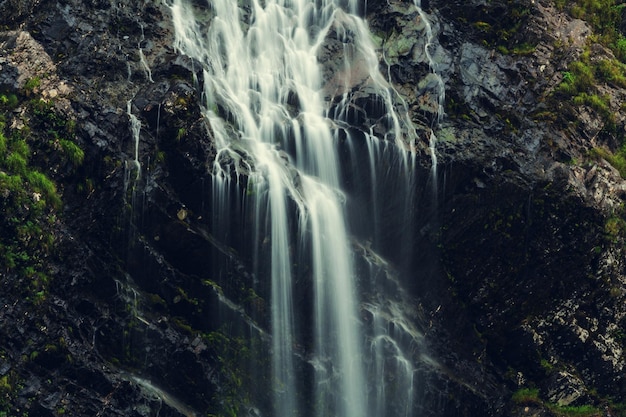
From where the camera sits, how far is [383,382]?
2448cm

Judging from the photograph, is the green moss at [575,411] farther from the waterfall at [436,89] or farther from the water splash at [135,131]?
the water splash at [135,131]

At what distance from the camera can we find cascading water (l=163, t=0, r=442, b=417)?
23.6 metres

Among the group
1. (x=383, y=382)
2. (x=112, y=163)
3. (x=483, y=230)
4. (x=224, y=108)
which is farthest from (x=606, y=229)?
(x=112, y=163)

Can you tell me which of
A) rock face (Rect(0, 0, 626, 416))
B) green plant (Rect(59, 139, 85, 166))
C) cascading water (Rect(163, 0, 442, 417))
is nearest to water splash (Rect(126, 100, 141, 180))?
rock face (Rect(0, 0, 626, 416))

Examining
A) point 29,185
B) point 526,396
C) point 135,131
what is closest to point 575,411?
point 526,396

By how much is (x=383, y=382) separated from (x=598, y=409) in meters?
5.66

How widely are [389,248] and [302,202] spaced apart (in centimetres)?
295

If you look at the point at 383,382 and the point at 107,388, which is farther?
the point at 383,382

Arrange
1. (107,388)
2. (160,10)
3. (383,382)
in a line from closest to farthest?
(107,388)
(383,382)
(160,10)

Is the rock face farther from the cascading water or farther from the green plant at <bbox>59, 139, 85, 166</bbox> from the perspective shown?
the cascading water

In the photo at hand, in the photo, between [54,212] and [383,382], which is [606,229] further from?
[54,212]

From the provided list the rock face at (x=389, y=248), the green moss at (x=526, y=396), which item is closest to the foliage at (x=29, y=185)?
the rock face at (x=389, y=248)

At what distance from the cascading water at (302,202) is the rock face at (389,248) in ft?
1.45

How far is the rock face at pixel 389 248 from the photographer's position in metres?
22.2
